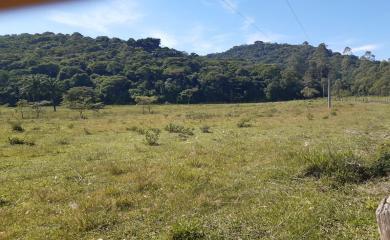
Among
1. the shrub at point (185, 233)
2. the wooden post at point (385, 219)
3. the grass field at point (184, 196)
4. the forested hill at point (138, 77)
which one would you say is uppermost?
the forested hill at point (138, 77)

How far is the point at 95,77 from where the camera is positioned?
104 meters

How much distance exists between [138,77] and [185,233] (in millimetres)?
99668

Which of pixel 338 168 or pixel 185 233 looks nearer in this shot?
pixel 185 233

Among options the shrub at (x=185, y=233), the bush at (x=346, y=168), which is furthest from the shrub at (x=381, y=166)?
the shrub at (x=185, y=233)

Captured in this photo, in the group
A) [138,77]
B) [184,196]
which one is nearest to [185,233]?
[184,196]

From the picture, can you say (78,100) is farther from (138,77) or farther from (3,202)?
(3,202)

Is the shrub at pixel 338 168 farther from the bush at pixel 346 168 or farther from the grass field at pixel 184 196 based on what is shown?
the grass field at pixel 184 196

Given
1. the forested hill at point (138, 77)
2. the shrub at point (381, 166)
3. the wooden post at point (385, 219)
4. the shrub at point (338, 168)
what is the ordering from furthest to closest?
the forested hill at point (138, 77), the shrub at point (381, 166), the shrub at point (338, 168), the wooden post at point (385, 219)

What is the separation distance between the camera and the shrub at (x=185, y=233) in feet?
22.9

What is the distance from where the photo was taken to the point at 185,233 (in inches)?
275

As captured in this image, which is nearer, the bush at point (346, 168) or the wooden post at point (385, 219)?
the wooden post at point (385, 219)

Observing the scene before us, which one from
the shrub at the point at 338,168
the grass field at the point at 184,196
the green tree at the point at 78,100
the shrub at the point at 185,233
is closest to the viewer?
the shrub at the point at 185,233

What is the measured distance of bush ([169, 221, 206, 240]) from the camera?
275 inches

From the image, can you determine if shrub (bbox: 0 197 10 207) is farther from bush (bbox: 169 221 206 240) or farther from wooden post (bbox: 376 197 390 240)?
wooden post (bbox: 376 197 390 240)
